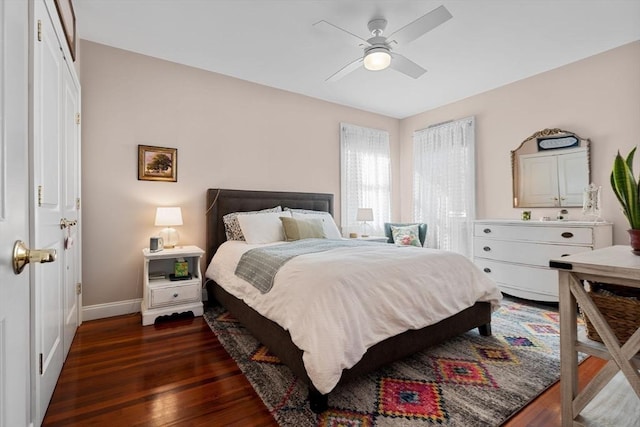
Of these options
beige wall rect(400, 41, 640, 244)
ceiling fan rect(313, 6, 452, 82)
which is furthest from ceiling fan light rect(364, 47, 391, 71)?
beige wall rect(400, 41, 640, 244)

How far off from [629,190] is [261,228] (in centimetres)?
279

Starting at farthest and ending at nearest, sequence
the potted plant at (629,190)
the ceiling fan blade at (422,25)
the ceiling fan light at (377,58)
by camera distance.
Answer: the ceiling fan light at (377,58)
the ceiling fan blade at (422,25)
the potted plant at (629,190)

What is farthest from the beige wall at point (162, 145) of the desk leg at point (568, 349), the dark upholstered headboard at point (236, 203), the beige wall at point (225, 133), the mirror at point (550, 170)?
the desk leg at point (568, 349)

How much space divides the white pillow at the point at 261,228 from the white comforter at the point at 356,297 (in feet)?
2.46

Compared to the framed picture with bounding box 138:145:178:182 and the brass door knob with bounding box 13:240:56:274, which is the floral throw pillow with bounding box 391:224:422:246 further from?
the brass door knob with bounding box 13:240:56:274

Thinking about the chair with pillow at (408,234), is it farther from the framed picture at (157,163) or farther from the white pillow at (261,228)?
the framed picture at (157,163)

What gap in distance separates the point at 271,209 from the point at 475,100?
10.8ft

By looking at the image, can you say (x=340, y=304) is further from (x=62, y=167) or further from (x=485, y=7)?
(x=485, y=7)

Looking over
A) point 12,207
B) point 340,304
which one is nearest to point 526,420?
point 340,304

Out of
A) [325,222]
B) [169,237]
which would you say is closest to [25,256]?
[169,237]

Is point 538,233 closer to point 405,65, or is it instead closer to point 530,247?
point 530,247

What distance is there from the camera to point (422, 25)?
2240 millimetres

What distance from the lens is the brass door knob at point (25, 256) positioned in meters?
0.64

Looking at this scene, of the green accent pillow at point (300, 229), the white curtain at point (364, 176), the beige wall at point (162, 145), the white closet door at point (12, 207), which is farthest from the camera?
the white curtain at point (364, 176)
